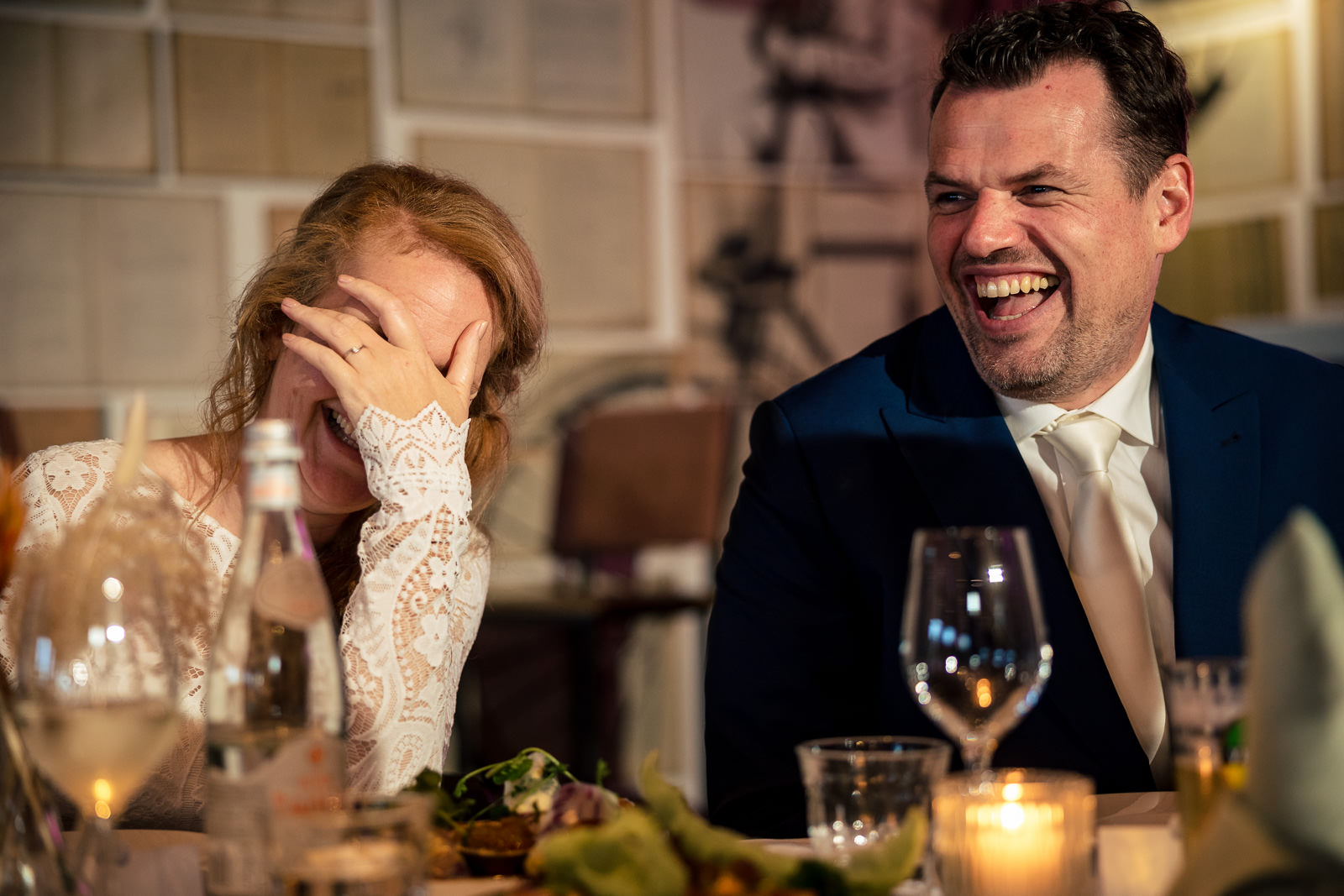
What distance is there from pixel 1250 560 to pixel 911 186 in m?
3.35

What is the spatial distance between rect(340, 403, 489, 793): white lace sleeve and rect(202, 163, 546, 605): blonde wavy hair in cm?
25

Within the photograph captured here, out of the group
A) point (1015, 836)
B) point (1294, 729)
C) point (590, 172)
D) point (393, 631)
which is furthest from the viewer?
point (590, 172)

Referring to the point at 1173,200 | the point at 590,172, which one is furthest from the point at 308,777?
the point at 590,172

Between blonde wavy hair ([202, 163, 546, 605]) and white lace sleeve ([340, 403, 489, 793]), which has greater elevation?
blonde wavy hair ([202, 163, 546, 605])

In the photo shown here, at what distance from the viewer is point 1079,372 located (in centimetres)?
174

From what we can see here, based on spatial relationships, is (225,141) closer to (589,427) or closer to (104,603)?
(589,427)

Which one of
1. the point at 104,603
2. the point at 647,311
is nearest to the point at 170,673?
the point at 104,603

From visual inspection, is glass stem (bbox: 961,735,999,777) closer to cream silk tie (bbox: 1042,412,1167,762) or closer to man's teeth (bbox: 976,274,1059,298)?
cream silk tie (bbox: 1042,412,1167,762)

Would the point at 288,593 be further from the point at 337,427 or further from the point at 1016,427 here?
the point at 1016,427

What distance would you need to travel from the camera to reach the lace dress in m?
1.28

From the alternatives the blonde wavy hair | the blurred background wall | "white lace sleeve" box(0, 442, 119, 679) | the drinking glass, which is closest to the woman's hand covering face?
the blonde wavy hair

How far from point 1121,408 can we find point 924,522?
0.34 m

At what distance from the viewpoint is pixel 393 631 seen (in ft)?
4.41

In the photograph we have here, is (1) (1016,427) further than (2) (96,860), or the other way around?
(1) (1016,427)
